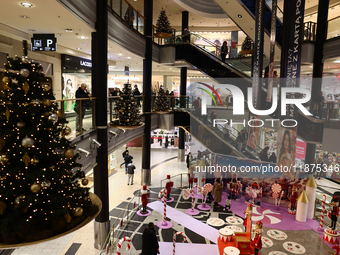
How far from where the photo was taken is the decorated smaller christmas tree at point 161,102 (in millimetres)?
15625

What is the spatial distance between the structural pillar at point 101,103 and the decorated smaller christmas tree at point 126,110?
0.89m

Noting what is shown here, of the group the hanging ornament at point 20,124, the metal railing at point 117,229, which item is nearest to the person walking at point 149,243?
the metal railing at point 117,229

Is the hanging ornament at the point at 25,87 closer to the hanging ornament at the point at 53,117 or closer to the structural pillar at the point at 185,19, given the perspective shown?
the hanging ornament at the point at 53,117

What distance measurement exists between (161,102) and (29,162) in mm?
12522

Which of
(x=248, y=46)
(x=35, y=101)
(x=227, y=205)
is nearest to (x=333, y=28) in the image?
(x=248, y=46)

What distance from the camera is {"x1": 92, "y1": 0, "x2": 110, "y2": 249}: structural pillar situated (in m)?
7.64

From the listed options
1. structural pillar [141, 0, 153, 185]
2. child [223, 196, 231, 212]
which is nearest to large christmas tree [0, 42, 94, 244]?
child [223, 196, 231, 212]

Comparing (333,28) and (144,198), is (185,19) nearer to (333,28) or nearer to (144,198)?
(333,28)

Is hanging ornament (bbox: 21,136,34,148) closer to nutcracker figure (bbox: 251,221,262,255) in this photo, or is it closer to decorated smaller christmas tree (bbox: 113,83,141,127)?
decorated smaller christmas tree (bbox: 113,83,141,127)

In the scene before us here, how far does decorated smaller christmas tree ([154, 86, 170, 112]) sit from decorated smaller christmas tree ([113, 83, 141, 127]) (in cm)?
639

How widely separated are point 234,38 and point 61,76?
16.6 metres

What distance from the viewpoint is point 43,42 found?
785 centimetres

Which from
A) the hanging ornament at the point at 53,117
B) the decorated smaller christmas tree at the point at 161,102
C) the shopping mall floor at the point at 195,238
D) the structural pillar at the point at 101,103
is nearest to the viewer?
the hanging ornament at the point at 53,117

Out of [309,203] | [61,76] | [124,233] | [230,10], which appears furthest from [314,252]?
[61,76]
